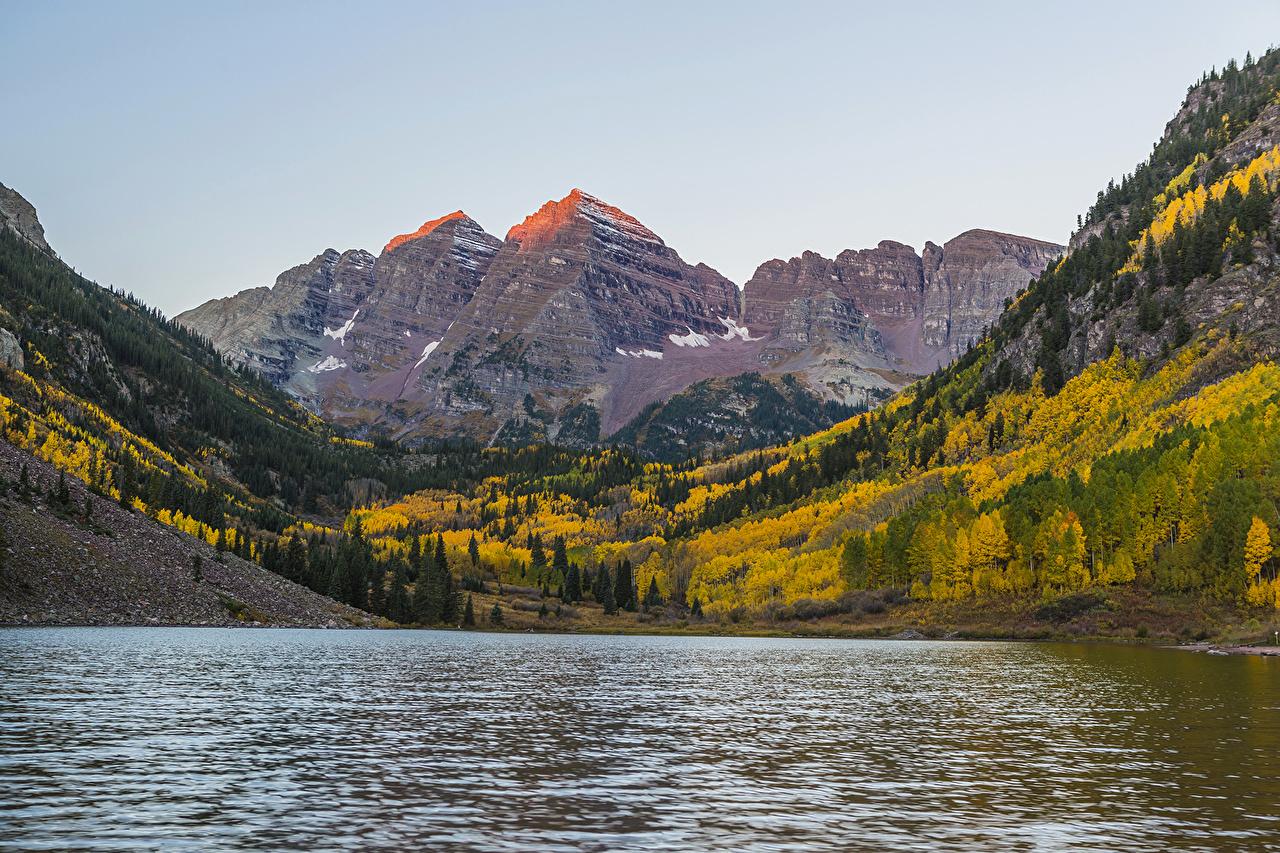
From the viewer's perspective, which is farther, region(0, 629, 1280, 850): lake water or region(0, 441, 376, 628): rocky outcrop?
region(0, 441, 376, 628): rocky outcrop

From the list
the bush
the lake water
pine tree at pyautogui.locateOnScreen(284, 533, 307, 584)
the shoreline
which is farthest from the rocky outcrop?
the bush

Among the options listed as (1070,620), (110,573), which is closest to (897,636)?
(1070,620)

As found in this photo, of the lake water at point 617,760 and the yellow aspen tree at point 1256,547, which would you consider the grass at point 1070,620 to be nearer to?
the yellow aspen tree at point 1256,547

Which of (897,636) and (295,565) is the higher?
(295,565)

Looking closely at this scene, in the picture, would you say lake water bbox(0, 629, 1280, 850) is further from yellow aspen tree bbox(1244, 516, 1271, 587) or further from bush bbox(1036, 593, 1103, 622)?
bush bbox(1036, 593, 1103, 622)

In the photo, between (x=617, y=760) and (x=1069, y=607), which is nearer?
(x=617, y=760)

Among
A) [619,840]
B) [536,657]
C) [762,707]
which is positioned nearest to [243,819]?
[619,840]

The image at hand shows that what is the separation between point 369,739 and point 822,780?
2027cm

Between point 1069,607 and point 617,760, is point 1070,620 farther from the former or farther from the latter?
point 617,760

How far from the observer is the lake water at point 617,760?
88.0ft

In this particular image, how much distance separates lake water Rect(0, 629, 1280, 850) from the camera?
26.8 meters

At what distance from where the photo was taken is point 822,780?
3550 centimetres

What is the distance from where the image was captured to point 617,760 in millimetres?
39344

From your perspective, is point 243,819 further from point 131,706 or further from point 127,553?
point 127,553
